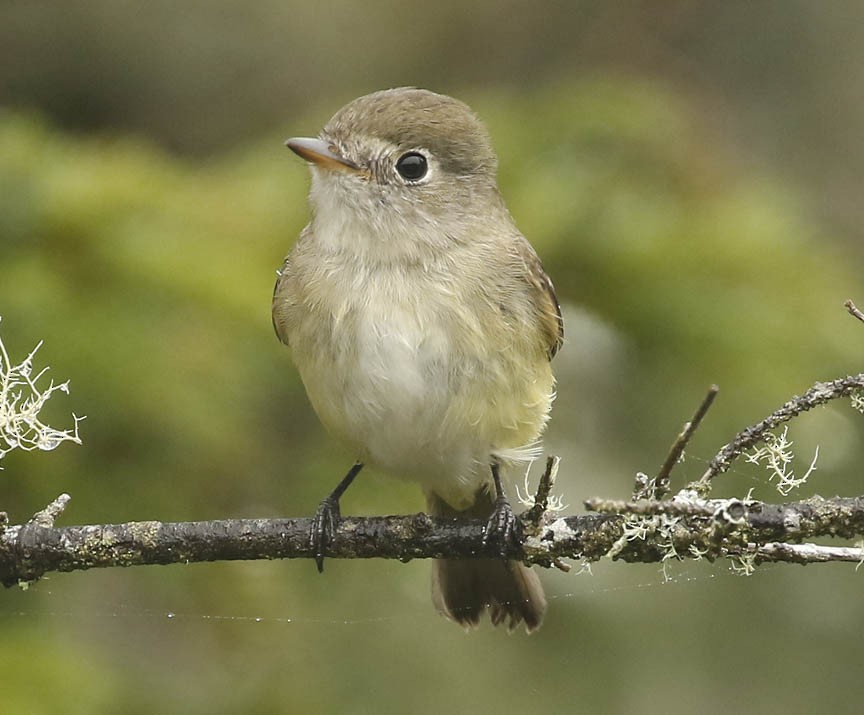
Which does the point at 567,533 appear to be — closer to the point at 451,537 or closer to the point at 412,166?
the point at 451,537

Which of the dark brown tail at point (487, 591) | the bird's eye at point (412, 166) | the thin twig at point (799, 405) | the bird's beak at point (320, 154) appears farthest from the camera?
the dark brown tail at point (487, 591)

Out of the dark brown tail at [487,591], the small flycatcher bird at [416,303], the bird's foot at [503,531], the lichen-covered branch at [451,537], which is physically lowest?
the lichen-covered branch at [451,537]

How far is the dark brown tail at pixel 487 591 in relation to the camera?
165 inches

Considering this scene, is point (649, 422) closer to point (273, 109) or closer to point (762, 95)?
point (273, 109)

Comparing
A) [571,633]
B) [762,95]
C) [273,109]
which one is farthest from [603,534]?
[762,95]

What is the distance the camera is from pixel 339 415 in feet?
12.2

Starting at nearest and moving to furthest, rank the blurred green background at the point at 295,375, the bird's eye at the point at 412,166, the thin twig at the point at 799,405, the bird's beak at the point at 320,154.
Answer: the thin twig at the point at 799,405, the bird's beak at the point at 320,154, the blurred green background at the point at 295,375, the bird's eye at the point at 412,166

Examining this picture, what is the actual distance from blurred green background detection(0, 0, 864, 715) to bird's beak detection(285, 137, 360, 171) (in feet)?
1.52

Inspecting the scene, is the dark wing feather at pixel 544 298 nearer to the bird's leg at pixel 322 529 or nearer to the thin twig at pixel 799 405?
the bird's leg at pixel 322 529

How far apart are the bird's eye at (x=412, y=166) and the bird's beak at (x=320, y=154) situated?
0.16 metres

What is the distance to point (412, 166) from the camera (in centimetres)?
391

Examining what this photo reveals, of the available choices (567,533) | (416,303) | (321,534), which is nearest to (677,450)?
(567,533)

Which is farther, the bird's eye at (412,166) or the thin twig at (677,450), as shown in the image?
the bird's eye at (412,166)

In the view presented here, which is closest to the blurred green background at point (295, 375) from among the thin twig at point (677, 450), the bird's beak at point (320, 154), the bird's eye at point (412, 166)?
the bird's beak at point (320, 154)
